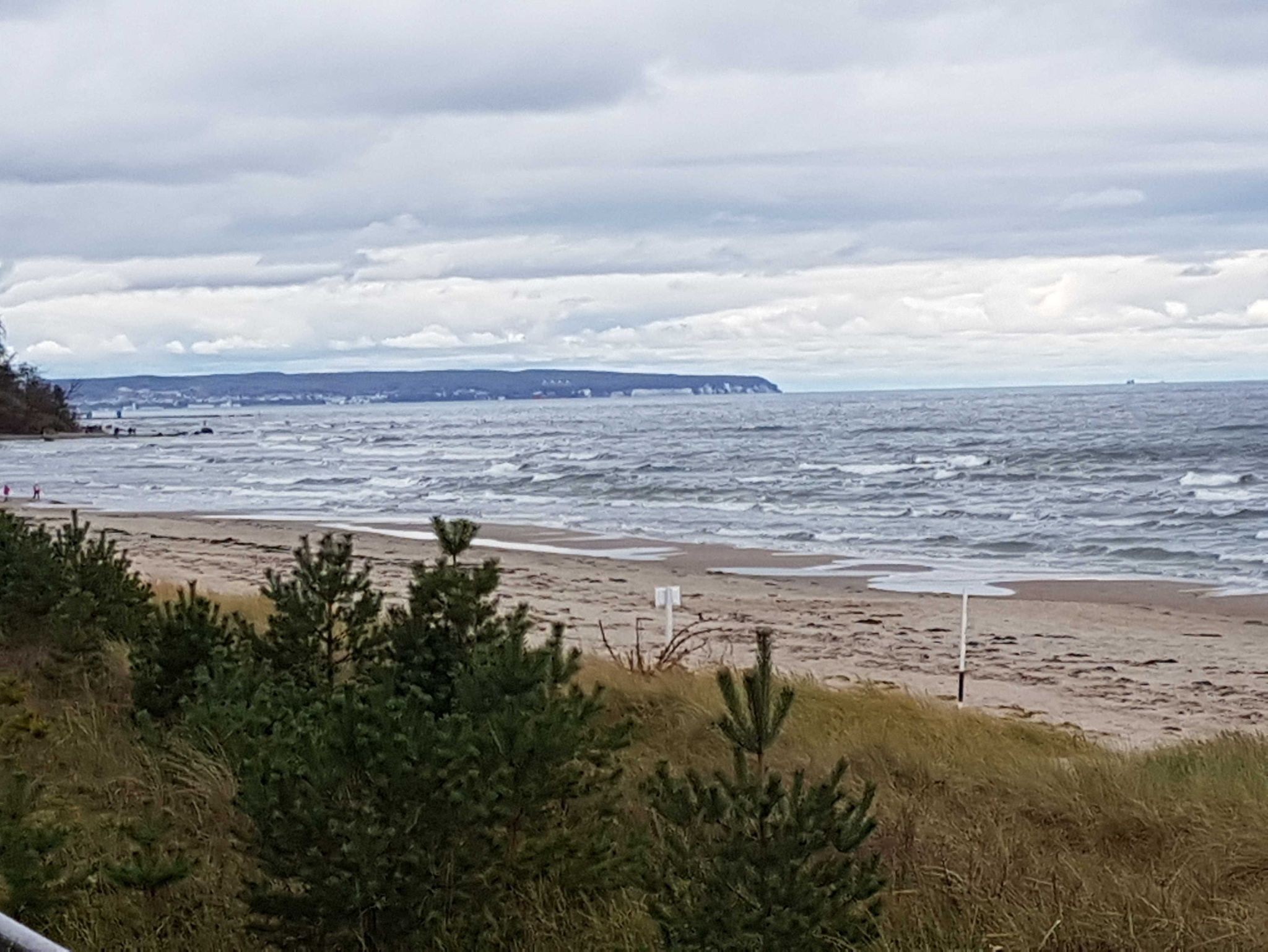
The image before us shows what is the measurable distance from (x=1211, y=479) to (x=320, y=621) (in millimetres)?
39659

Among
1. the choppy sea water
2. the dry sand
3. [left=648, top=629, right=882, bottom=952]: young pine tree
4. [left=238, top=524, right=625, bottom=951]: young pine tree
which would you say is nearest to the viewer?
[left=648, top=629, right=882, bottom=952]: young pine tree

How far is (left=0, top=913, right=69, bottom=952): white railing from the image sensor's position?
2.84 meters

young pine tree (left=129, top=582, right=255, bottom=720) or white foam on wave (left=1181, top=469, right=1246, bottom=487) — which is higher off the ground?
young pine tree (left=129, top=582, right=255, bottom=720)

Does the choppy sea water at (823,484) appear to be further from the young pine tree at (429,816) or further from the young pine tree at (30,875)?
the young pine tree at (30,875)

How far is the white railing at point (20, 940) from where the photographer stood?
284 cm

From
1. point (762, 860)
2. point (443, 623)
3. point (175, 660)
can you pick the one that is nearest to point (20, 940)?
point (762, 860)

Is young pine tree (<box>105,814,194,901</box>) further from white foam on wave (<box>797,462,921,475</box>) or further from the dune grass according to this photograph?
white foam on wave (<box>797,462,921,475</box>)

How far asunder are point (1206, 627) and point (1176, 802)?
12.8 m

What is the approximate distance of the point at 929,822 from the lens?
246 inches

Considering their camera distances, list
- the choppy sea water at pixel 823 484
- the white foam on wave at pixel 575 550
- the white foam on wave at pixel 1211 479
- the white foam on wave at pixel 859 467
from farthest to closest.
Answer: the white foam on wave at pixel 859 467 < the white foam on wave at pixel 1211 479 < the choppy sea water at pixel 823 484 < the white foam on wave at pixel 575 550

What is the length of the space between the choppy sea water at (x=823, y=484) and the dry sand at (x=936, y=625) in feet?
9.94

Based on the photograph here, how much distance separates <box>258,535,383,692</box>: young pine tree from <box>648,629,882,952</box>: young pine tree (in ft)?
12.6

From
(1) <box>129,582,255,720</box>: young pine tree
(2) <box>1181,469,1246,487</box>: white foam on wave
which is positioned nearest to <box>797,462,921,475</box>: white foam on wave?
(2) <box>1181,469,1246,487</box>: white foam on wave

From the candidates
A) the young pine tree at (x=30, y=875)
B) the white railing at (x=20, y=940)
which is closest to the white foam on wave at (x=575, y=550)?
the young pine tree at (x=30, y=875)
